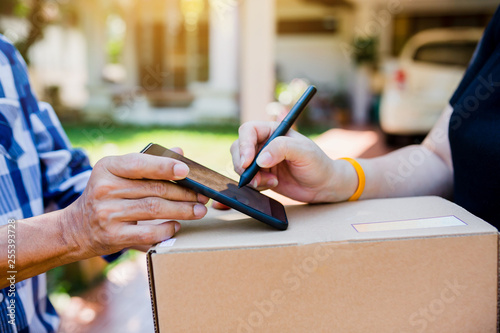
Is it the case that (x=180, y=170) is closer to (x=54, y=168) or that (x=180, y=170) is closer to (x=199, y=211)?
(x=199, y=211)

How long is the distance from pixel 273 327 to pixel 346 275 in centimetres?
13

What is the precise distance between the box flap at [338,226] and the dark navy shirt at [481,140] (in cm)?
8

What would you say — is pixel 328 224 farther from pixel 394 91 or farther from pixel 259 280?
pixel 394 91

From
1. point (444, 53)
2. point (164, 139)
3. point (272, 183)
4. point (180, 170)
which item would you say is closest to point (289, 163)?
point (272, 183)

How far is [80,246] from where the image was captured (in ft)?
2.61

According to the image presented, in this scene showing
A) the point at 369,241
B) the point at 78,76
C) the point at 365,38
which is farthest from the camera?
the point at 78,76

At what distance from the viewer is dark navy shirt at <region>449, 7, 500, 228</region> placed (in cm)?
83

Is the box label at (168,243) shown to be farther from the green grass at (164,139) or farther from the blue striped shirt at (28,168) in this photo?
the green grass at (164,139)

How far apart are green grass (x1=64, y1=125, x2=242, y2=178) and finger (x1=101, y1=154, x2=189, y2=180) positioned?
4.71m

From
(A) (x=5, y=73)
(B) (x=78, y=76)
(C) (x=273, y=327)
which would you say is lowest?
(B) (x=78, y=76)

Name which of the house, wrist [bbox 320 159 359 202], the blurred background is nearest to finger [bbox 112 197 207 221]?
wrist [bbox 320 159 359 202]

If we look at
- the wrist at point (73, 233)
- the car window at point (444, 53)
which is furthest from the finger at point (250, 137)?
the car window at point (444, 53)

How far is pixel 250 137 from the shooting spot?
0.90 metres

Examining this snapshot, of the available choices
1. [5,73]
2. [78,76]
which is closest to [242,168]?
[5,73]
